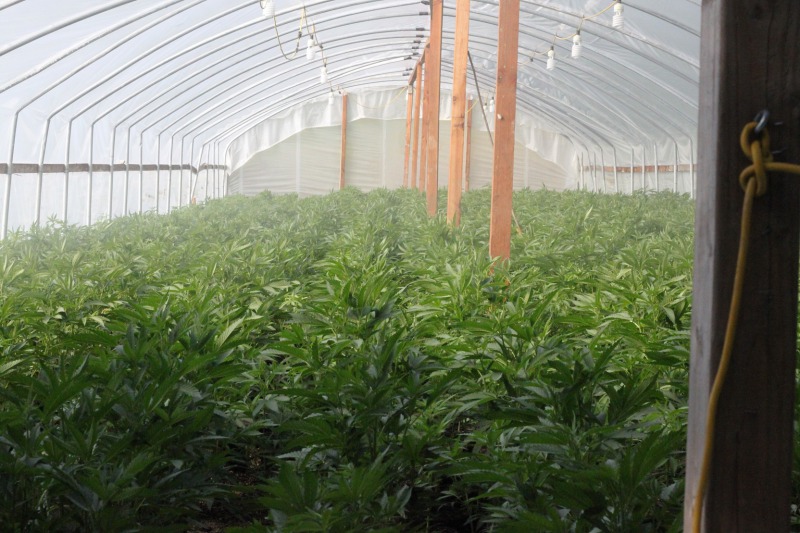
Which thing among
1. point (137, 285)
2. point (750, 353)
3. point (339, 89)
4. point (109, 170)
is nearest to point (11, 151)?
point (109, 170)

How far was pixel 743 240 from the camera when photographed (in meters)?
1.76

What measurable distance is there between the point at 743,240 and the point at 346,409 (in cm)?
173

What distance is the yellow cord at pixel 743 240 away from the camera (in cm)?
173

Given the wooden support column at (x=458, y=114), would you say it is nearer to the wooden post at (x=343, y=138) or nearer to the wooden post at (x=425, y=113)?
the wooden post at (x=425, y=113)

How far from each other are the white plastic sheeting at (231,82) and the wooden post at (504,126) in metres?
4.63

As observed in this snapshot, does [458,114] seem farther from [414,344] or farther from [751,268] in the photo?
[751,268]

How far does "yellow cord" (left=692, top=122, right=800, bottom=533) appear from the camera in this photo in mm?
1730

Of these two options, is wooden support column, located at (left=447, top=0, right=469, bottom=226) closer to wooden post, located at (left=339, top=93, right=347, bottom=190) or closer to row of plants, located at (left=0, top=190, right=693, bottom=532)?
row of plants, located at (left=0, top=190, right=693, bottom=532)

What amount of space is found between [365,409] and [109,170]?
14.3m

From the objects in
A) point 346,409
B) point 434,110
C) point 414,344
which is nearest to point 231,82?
point 434,110

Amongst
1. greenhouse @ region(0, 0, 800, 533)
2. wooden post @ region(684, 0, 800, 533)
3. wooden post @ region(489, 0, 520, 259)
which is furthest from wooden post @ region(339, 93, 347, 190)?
wooden post @ region(684, 0, 800, 533)

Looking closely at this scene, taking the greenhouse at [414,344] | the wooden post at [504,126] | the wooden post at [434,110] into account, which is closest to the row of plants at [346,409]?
the greenhouse at [414,344]

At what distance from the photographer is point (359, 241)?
8406mm

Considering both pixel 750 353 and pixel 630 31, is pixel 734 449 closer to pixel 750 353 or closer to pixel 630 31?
pixel 750 353
